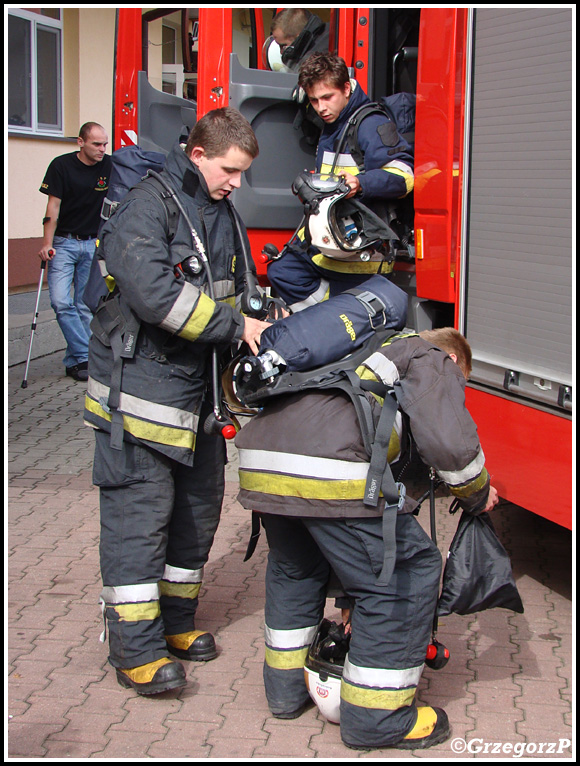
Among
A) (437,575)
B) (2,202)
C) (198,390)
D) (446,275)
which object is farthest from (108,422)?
(2,202)

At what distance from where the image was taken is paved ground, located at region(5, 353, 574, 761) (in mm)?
2777

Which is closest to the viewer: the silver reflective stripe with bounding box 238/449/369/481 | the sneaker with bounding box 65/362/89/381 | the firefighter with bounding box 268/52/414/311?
the silver reflective stripe with bounding box 238/449/369/481

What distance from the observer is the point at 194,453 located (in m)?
3.27

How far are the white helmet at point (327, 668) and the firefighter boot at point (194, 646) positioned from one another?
0.53m

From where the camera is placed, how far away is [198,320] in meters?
2.89

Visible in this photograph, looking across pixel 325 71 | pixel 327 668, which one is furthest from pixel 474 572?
pixel 325 71

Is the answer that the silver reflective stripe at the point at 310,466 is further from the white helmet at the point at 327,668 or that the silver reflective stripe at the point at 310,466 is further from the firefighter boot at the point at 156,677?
the firefighter boot at the point at 156,677

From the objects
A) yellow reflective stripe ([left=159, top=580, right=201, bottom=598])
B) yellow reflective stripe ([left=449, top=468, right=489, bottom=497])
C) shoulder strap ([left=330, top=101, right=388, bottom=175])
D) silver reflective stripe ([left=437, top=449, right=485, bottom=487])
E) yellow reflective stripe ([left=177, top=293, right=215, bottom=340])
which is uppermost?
shoulder strap ([left=330, top=101, right=388, bottom=175])

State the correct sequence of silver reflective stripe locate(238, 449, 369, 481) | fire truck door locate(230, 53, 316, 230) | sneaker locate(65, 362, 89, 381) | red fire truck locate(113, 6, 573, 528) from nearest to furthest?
→ silver reflective stripe locate(238, 449, 369, 481)
red fire truck locate(113, 6, 573, 528)
fire truck door locate(230, 53, 316, 230)
sneaker locate(65, 362, 89, 381)

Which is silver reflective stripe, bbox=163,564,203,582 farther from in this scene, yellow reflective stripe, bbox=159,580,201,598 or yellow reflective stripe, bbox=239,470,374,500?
yellow reflective stripe, bbox=239,470,374,500

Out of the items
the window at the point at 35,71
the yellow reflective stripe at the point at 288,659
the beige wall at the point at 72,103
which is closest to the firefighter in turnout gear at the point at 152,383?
the yellow reflective stripe at the point at 288,659

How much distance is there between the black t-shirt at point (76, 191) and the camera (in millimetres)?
7379

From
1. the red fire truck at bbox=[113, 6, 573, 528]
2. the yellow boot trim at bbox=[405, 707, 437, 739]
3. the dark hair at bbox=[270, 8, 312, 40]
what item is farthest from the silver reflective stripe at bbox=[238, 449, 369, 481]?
the dark hair at bbox=[270, 8, 312, 40]

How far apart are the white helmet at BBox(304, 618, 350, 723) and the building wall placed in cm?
740
